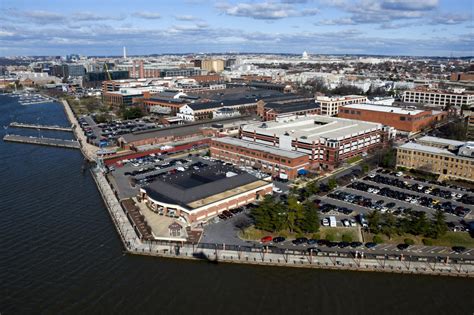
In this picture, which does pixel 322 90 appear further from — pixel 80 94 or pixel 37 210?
pixel 37 210

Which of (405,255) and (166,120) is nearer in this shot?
(405,255)

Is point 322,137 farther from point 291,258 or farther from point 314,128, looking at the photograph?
point 291,258

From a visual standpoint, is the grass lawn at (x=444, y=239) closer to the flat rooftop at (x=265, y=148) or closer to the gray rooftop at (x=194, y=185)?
the gray rooftop at (x=194, y=185)

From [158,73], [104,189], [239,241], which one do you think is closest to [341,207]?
[239,241]

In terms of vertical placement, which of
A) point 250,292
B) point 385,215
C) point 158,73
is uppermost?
point 158,73

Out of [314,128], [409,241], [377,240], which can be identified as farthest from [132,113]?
[409,241]

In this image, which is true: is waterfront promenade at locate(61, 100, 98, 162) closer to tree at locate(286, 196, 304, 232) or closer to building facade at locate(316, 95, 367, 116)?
tree at locate(286, 196, 304, 232)
